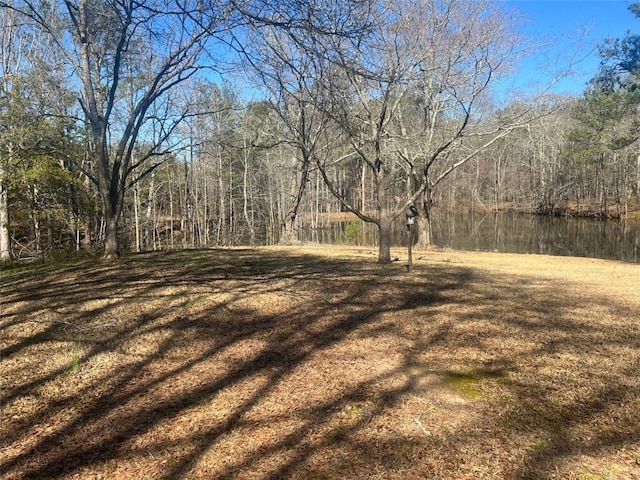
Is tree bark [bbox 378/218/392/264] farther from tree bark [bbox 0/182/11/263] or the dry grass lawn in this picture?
tree bark [bbox 0/182/11/263]

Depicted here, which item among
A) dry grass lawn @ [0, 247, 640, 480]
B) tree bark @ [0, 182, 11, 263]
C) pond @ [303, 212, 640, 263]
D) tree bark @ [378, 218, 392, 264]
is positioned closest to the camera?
dry grass lawn @ [0, 247, 640, 480]

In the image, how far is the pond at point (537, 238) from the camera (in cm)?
1991

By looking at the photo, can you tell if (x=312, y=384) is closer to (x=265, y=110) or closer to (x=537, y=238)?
(x=265, y=110)

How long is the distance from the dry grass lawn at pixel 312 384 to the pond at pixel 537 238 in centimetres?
1531

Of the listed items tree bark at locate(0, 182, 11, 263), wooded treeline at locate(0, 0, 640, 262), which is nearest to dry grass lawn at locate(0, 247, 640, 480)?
wooded treeline at locate(0, 0, 640, 262)

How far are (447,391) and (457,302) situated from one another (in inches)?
106

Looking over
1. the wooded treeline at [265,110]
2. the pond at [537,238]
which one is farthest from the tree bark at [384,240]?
the pond at [537,238]

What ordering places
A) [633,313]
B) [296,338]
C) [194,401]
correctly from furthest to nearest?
1. [633,313]
2. [296,338]
3. [194,401]

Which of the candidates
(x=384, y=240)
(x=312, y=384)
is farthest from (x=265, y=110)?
(x=312, y=384)

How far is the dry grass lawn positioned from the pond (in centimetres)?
1531

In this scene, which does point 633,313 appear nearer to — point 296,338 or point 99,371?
point 296,338

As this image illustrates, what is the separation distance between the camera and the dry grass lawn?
7.58 feet

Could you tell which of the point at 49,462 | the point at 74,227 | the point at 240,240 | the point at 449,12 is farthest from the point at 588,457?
the point at 240,240

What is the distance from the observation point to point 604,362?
358 centimetres
